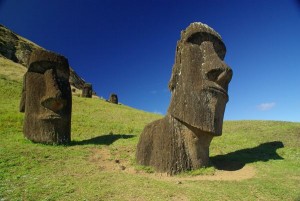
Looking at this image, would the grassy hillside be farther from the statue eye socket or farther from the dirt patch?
the statue eye socket

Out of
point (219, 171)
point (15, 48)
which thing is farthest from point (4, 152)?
point (15, 48)

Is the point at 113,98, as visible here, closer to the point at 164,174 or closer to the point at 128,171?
the point at 128,171

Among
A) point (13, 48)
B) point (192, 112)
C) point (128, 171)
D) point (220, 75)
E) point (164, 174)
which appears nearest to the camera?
point (164, 174)

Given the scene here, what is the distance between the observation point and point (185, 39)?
43.0 feet

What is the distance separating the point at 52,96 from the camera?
15.7 meters

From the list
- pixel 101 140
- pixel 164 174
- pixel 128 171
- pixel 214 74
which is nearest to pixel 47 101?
pixel 101 140

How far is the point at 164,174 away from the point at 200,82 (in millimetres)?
3534

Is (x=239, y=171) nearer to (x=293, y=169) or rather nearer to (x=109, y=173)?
(x=293, y=169)

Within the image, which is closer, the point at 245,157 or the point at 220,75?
the point at 220,75

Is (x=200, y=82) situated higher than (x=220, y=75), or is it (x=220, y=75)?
(x=220, y=75)

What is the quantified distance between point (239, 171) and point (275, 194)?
3.01 m

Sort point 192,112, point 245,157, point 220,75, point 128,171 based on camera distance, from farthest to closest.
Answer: point 245,157 < point 128,171 < point 220,75 < point 192,112

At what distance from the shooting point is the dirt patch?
1155cm

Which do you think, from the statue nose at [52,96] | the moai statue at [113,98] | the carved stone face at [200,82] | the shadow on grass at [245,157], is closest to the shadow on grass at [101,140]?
the statue nose at [52,96]
